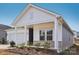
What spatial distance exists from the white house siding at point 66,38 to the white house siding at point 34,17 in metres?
0.72

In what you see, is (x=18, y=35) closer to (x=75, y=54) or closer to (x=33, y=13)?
(x=33, y=13)

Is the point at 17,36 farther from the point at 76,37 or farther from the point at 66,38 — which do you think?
the point at 76,37

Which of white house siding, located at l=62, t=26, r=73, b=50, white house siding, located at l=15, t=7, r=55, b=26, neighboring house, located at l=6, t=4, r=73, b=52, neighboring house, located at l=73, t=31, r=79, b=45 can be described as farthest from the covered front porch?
neighboring house, located at l=73, t=31, r=79, b=45

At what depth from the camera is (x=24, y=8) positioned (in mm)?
10648

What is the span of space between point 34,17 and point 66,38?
140 cm

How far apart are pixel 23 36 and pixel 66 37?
62.0 inches

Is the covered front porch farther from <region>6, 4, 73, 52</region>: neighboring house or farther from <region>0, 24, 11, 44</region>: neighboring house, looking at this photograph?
<region>0, 24, 11, 44</region>: neighboring house

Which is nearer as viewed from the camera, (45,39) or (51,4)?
(51,4)

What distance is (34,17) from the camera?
432 inches

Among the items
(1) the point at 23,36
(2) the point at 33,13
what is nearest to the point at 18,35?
(1) the point at 23,36

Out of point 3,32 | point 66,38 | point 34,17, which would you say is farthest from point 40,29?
point 3,32

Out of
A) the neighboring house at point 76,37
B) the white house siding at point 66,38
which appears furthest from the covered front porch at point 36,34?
the neighboring house at point 76,37

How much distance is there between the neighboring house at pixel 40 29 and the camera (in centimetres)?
1066

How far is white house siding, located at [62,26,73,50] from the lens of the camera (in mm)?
10806
